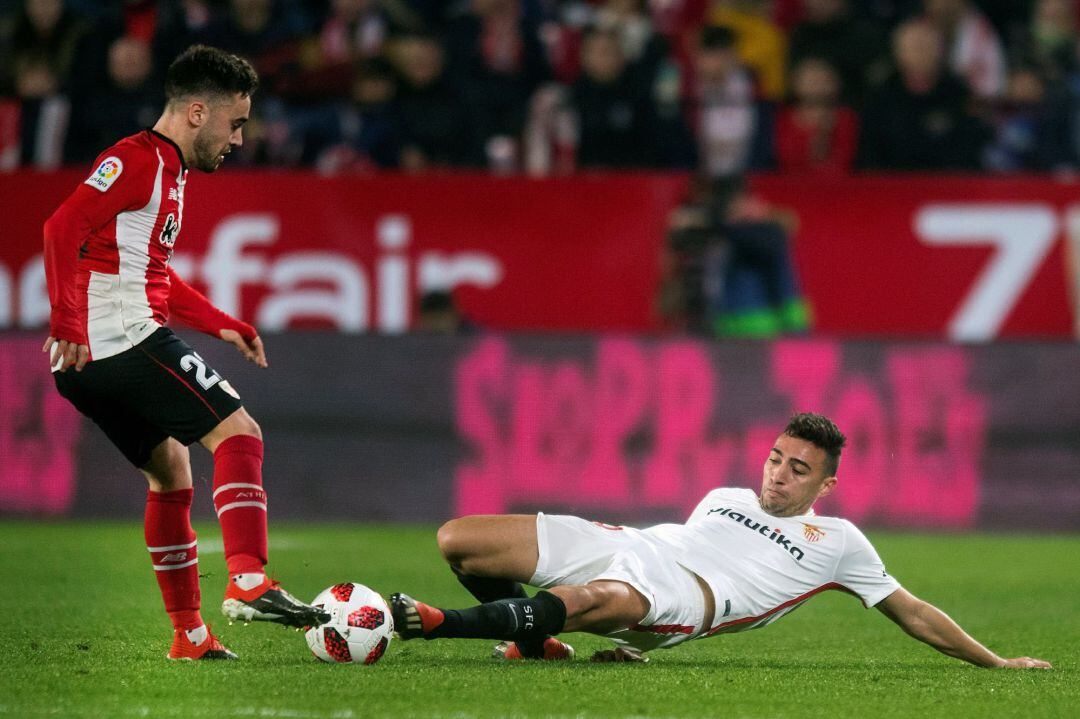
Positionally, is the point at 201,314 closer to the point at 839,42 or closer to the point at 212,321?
the point at 212,321

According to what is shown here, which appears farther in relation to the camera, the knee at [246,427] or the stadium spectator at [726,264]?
the stadium spectator at [726,264]

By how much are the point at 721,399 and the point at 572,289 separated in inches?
57.4

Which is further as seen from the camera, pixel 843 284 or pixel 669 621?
pixel 843 284

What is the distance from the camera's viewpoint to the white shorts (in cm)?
627

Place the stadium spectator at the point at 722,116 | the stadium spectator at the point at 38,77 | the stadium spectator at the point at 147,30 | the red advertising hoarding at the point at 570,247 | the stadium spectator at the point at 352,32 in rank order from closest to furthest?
1. the red advertising hoarding at the point at 570,247
2. the stadium spectator at the point at 38,77
3. the stadium spectator at the point at 722,116
4. the stadium spectator at the point at 147,30
5. the stadium spectator at the point at 352,32

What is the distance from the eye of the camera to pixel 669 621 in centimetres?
629

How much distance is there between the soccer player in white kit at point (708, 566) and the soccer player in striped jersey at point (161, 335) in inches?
33.3

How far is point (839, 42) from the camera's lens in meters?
14.4

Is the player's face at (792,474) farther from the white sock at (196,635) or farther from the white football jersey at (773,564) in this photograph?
the white sock at (196,635)

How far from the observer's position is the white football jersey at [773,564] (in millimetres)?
6449

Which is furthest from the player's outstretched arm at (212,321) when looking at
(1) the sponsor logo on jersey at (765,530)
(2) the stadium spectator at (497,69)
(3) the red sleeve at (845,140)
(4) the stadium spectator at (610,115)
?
(3) the red sleeve at (845,140)

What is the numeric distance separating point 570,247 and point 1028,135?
3.81 meters

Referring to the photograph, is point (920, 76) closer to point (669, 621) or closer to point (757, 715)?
point (669, 621)

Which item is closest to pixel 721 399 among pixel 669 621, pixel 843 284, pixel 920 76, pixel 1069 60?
pixel 843 284
